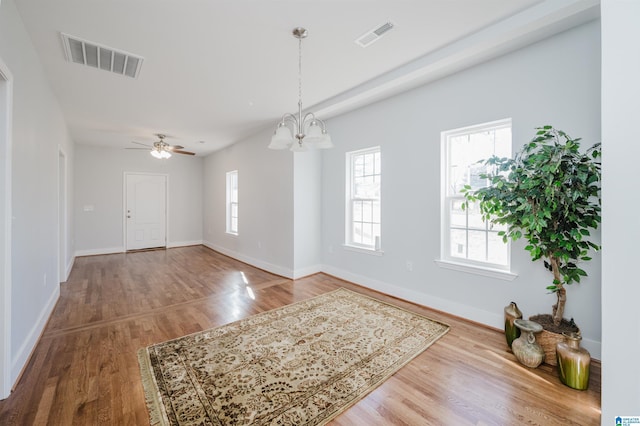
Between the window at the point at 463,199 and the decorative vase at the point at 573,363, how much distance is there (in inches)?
34.8

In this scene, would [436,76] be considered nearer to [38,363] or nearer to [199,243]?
[38,363]

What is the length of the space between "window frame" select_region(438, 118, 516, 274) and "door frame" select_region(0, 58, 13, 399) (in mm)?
3871

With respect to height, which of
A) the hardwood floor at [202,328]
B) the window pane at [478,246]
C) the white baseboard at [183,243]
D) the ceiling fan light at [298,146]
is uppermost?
the ceiling fan light at [298,146]

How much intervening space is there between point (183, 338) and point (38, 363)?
3.51 ft

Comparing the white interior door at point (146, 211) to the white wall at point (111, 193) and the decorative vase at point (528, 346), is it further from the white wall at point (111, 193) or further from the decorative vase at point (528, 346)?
the decorative vase at point (528, 346)

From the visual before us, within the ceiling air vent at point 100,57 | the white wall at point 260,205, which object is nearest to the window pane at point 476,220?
the white wall at point 260,205

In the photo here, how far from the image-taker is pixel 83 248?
651 cm

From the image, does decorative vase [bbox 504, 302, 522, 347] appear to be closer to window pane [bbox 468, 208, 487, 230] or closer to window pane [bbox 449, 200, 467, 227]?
window pane [bbox 468, 208, 487, 230]

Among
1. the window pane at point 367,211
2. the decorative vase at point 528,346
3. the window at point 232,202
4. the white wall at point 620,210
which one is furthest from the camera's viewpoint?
the window at point 232,202

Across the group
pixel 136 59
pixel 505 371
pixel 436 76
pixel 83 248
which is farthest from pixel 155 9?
pixel 83 248

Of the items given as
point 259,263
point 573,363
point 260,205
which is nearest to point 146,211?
point 260,205

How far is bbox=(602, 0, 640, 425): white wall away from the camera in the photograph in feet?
4.47

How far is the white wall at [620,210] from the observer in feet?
4.47

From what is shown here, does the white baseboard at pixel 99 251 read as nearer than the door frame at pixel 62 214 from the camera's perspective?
No
